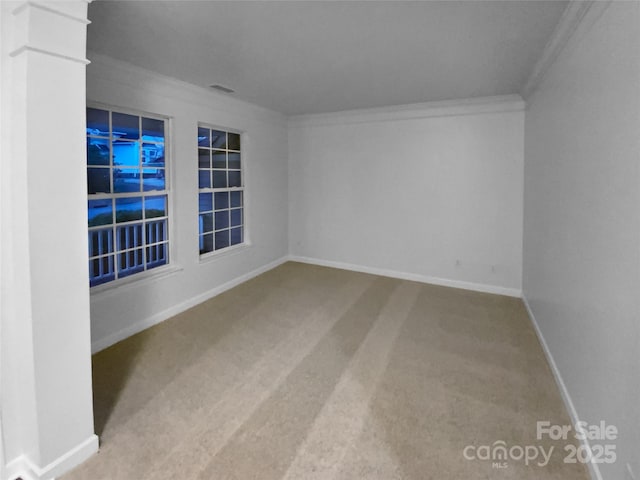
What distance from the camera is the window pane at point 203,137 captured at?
437 cm

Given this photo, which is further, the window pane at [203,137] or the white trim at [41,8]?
the window pane at [203,137]

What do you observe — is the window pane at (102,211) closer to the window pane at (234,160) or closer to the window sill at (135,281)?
the window sill at (135,281)

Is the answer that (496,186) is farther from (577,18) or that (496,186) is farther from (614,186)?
(614,186)

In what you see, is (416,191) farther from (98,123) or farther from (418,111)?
(98,123)

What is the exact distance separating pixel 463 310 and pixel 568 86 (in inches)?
99.1

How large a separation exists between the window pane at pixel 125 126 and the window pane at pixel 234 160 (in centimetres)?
151

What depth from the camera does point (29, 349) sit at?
1.68m

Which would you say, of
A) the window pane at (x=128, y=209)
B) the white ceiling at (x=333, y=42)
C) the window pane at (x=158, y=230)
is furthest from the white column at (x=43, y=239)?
the window pane at (x=158, y=230)

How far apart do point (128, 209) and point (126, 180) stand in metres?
0.33

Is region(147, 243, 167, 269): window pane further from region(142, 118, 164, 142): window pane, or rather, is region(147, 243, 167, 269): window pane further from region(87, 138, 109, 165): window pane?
region(142, 118, 164, 142): window pane

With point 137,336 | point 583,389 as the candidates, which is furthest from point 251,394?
point 583,389

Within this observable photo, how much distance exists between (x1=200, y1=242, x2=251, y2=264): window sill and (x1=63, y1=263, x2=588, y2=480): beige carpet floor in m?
0.63

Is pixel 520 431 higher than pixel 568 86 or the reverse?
the reverse

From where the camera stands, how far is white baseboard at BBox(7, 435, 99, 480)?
5.71 ft
